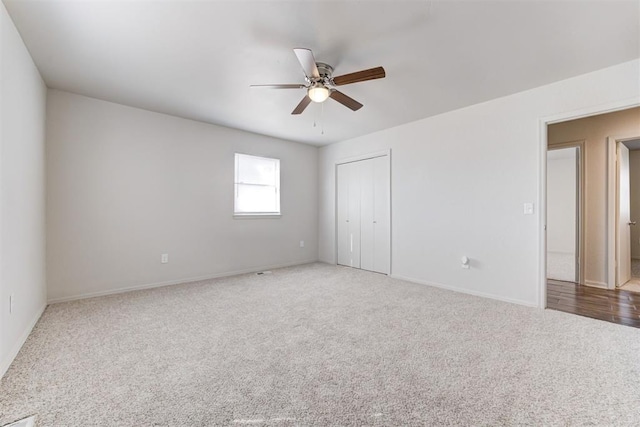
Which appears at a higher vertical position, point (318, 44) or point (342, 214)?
point (318, 44)

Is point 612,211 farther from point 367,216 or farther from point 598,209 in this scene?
point 367,216

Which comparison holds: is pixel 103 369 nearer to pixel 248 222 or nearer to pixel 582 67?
pixel 248 222

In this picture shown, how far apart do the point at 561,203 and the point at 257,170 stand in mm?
6913

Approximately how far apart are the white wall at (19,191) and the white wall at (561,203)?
854 centimetres

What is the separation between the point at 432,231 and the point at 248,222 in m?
3.07

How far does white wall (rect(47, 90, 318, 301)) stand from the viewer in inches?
133

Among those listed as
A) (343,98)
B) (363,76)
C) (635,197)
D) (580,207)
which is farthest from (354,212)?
(635,197)

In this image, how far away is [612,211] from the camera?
3.88 metres

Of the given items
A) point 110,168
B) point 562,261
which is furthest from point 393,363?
point 562,261

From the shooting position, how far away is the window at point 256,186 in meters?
4.98

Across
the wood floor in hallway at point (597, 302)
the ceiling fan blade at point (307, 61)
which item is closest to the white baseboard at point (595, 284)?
the wood floor in hallway at point (597, 302)

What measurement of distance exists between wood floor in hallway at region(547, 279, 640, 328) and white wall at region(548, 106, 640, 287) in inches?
13.1

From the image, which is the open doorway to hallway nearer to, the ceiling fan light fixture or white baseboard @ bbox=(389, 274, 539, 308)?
white baseboard @ bbox=(389, 274, 539, 308)

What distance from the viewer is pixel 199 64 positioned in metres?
2.69
